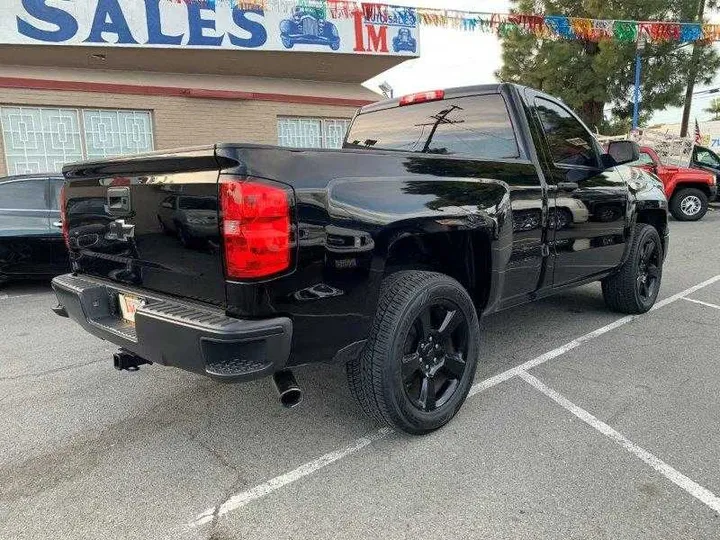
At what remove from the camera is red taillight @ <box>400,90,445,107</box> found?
12.8 ft

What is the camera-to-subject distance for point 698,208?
13695 mm

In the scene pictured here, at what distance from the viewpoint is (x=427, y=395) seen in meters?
2.91

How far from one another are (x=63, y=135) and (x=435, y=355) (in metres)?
10.7

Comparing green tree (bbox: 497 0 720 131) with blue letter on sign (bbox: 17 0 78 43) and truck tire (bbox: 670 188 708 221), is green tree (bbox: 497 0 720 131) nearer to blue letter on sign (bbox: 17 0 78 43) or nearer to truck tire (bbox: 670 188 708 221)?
truck tire (bbox: 670 188 708 221)

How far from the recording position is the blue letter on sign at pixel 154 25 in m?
10.7

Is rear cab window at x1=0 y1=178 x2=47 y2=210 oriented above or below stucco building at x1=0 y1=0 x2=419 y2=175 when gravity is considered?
below

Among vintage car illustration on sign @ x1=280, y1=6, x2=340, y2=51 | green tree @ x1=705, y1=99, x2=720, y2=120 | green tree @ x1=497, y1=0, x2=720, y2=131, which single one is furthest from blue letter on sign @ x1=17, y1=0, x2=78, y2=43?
green tree @ x1=705, y1=99, x2=720, y2=120

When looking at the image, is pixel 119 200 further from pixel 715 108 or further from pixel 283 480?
pixel 715 108

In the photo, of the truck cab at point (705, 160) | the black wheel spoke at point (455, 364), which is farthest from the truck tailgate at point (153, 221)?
the truck cab at point (705, 160)

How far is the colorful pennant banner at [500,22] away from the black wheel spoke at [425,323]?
961 cm

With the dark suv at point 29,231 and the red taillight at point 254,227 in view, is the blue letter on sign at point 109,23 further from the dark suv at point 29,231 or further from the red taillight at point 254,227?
the red taillight at point 254,227

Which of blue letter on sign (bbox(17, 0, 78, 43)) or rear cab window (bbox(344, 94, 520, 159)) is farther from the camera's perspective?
blue letter on sign (bbox(17, 0, 78, 43))

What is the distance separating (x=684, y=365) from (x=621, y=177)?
1596 millimetres

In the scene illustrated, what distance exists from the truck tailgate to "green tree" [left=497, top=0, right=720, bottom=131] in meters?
19.5
